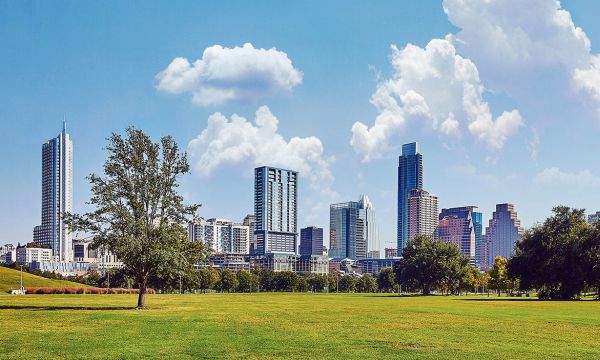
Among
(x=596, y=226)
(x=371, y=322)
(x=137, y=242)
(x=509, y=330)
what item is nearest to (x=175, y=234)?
(x=137, y=242)

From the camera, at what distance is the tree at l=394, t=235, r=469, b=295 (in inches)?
5266

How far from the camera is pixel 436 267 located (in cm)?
13425

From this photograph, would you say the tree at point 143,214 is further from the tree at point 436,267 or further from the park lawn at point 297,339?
the tree at point 436,267

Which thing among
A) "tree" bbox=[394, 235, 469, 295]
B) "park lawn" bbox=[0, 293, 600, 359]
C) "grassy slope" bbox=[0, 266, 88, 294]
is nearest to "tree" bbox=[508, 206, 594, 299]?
"tree" bbox=[394, 235, 469, 295]

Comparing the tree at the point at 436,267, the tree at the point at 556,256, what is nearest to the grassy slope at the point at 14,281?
the tree at the point at 436,267

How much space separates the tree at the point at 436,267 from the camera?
134 m

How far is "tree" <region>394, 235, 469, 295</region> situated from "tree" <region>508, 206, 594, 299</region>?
35.7 m

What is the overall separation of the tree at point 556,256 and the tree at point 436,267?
1404 inches

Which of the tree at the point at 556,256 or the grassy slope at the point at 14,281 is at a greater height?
the tree at the point at 556,256

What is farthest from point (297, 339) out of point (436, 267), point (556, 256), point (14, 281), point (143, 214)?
point (14, 281)

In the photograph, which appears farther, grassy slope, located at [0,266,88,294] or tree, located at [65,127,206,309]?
grassy slope, located at [0,266,88,294]

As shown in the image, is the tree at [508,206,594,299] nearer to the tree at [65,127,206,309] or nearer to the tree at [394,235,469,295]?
the tree at [394,235,469,295]

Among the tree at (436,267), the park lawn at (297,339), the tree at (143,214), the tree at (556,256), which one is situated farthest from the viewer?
the tree at (436,267)

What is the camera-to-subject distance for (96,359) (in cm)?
2095
